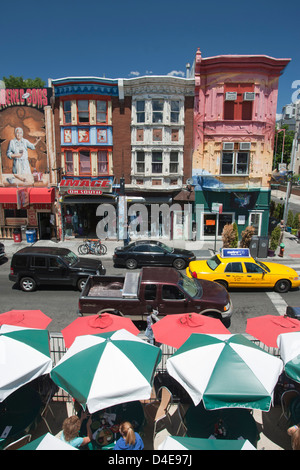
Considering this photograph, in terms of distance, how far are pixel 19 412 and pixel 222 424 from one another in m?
3.65

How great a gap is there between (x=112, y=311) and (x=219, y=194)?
15.5 meters

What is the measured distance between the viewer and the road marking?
1191 centimetres

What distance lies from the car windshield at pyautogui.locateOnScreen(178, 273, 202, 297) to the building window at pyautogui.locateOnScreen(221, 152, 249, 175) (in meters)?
13.8

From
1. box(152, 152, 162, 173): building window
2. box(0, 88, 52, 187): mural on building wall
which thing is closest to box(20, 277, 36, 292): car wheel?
box(0, 88, 52, 187): mural on building wall

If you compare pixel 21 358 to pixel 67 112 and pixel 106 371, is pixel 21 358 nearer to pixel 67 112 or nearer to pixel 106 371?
pixel 106 371

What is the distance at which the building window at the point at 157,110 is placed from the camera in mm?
22219

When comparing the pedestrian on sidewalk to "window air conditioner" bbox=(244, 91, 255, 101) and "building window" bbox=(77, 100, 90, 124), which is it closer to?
"building window" bbox=(77, 100, 90, 124)

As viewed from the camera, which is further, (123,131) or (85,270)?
(123,131)

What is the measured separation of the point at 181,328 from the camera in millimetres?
7207

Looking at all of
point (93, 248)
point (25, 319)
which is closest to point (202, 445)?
point (25, 319)

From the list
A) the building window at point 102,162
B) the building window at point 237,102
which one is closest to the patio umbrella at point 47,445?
the building window at point 102,162

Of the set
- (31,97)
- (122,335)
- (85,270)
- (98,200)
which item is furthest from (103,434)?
(31,97)

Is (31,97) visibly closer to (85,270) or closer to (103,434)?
(85,270)

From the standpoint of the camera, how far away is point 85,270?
44.8 ft
